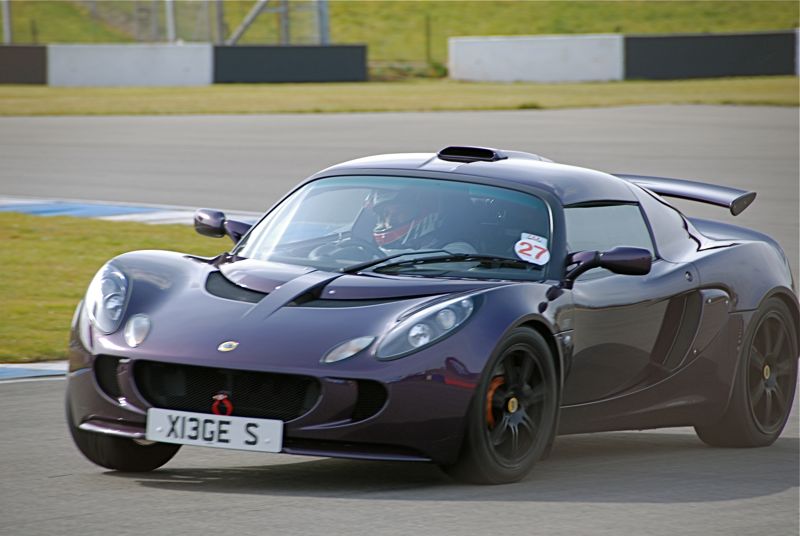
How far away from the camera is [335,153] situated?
915 inches

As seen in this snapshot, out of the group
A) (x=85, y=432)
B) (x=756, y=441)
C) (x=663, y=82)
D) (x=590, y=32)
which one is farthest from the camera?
(x=590, y=32)

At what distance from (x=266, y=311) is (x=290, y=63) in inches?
1613

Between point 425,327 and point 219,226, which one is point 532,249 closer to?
point 425,327

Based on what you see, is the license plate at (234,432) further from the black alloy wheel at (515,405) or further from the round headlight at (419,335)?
the black alloy wheel at (515,405)

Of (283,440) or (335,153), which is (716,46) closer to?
(335,153)

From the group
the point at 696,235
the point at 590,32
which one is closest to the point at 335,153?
the point at 696,235

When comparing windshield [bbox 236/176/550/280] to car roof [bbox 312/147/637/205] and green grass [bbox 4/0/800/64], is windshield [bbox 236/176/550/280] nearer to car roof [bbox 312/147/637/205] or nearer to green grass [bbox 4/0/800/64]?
car roof [bbox 312/147/637/205]

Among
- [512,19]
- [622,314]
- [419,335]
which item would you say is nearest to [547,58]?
[512,19]

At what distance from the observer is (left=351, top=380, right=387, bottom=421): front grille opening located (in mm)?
5438

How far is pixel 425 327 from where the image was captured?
18.2 ft

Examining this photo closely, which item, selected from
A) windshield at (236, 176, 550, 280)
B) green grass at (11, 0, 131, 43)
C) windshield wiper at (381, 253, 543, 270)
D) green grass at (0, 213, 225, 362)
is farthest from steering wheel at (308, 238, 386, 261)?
green grass at (11, 0, 131, 43)

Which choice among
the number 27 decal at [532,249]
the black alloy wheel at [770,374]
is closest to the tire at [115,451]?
the number 27 decal at [532,249]

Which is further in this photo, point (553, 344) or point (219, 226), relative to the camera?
point (219, 226)

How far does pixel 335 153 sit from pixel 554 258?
1711cm
